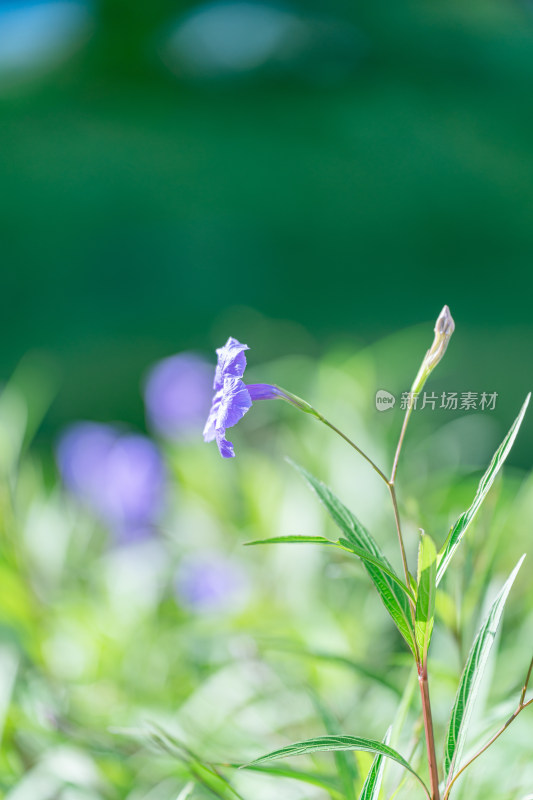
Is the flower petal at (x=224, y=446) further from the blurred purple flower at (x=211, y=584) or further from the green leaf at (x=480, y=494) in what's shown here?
the blurred purple flower at (x=211, y=584)

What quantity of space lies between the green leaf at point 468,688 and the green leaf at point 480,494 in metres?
0.04

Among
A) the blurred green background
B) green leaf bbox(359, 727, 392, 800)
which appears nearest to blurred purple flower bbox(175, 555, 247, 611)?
green leaf bbox(359, 727, 392, 800)

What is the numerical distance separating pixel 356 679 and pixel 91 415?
1548 millimetres

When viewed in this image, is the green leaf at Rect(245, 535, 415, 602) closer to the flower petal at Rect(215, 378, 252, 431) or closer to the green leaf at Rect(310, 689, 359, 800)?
the flower petal at Rect(215, 378, 252, 431)

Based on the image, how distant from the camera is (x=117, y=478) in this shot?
115cm

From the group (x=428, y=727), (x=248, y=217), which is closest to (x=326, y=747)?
(x=428, y=727)

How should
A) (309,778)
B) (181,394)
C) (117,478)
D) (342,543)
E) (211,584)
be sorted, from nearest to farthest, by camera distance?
(342,543) → (309,778) → (211,584) → (117,478) → (181,394)

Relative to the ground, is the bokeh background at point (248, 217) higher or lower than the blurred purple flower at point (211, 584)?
higher

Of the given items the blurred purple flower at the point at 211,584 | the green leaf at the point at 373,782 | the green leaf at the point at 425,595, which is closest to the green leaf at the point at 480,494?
the green leaf at the point at 425,595

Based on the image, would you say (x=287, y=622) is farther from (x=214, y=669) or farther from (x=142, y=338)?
(x=142, y=338)

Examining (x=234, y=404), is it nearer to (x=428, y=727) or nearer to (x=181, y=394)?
(x=428, y=727)

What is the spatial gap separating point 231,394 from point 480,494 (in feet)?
0.40

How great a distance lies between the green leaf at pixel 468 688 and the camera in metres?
0.35

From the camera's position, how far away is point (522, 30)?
88.4 inches
